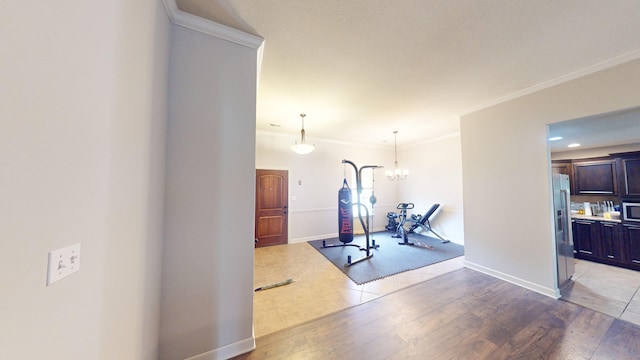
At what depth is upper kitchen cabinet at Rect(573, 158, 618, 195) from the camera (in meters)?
3.92

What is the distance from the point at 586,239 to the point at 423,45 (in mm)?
5289

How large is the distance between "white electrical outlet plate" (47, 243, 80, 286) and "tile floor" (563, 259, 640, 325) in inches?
187

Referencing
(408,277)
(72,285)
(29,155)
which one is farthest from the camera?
(408,277)

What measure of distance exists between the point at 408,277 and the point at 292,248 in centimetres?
270

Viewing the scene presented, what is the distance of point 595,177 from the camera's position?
4.16 m

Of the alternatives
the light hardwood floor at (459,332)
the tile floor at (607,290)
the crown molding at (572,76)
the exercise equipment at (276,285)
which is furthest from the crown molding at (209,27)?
the tile floor at (607,290)

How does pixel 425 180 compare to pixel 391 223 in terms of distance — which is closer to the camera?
pixel 425 180

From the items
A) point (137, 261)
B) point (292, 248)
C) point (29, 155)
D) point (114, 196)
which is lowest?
point (292, 248)

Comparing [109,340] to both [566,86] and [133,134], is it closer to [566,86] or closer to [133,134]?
[133,134]

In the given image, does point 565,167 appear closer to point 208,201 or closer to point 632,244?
point 632,244

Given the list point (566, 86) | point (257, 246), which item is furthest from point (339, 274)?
point (566, 86)

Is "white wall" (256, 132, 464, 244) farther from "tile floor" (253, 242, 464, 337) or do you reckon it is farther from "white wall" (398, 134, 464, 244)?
"tile floor" (253, 242, 464, 337)

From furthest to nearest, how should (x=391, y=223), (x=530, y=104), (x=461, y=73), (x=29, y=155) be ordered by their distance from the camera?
(x=391, y=223) < (x=530, y=104) < (x=461, y=73) < (x=29, y=155)

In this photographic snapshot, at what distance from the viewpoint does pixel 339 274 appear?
11.4ft
